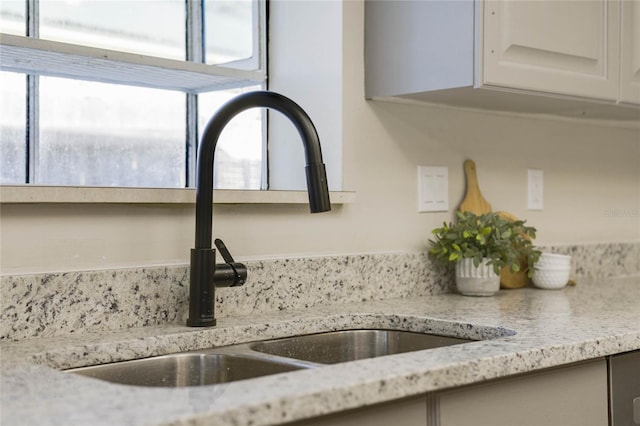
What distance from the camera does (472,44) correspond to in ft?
5.68

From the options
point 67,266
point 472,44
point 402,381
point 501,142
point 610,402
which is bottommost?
point 610,402

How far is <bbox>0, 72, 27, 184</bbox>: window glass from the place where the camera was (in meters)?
1.58

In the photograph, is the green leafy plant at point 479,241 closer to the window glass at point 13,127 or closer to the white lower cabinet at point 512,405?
the white lower cabinet at point 512,405

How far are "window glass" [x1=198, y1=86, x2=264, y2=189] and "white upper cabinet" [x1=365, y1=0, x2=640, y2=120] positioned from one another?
11.3 inches

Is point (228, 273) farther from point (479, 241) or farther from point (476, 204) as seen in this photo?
point (476, 204)

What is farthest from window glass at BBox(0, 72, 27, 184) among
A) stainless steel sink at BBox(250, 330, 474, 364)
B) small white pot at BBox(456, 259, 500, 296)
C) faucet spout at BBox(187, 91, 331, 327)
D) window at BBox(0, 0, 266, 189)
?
small white pot at BBox(456, 259, 500, 296)

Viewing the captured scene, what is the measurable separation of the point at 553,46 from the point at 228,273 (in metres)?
0.89

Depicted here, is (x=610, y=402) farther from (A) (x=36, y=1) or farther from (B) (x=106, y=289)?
(A) (x=36, y=1)

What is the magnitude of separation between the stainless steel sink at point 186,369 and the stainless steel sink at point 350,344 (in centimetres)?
12

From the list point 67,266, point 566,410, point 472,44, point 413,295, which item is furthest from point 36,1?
point 566,410

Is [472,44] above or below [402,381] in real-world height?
above

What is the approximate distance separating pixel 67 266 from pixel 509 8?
1.03m

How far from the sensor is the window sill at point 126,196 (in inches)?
52.6

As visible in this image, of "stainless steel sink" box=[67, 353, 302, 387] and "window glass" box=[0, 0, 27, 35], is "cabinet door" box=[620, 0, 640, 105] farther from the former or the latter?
"window glass" box=[0, 0, 27, 35]
